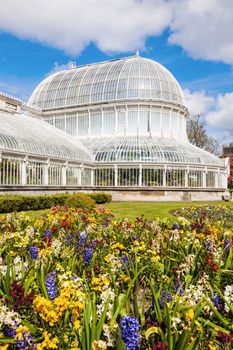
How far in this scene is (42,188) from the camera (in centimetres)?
2466

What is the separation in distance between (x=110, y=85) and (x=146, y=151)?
30.9ft

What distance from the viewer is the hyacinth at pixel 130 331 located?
2557 millimetres

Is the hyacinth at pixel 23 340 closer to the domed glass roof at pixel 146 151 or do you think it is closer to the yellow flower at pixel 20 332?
the yellow flower at pixel 20 332

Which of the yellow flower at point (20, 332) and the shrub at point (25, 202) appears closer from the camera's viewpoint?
the yellow flower at point (20, 332)

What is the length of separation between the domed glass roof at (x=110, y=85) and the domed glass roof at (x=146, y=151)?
509 centimetres

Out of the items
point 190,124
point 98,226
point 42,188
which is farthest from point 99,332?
point 190,124

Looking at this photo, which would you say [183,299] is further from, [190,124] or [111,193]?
[190,124]

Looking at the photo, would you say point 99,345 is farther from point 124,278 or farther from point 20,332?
point 124,278

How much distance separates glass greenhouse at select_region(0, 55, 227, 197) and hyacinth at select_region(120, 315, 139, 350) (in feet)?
70.0

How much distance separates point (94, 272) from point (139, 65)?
35.1 m

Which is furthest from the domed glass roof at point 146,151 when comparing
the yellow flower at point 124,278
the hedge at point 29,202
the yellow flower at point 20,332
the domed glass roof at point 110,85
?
the yellow flower at point 20,332

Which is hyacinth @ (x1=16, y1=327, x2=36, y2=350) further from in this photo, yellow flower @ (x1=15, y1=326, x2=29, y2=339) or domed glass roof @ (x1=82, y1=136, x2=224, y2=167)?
domed glass roof @ (x1=82, y1=136, x2=224, y2=167)

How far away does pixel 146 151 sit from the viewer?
31422 mm

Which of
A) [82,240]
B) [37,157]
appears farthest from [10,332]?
[37,157]
